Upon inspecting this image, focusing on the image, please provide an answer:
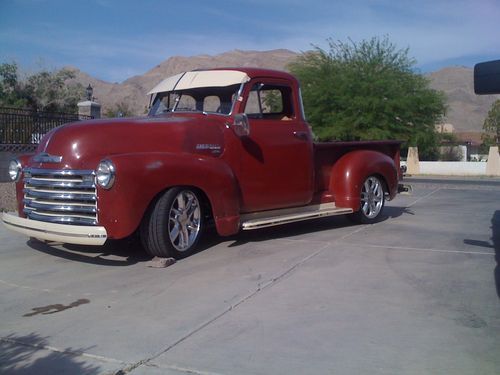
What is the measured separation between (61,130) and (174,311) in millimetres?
2693

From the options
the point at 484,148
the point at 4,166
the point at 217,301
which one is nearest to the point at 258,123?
the point at 217,301

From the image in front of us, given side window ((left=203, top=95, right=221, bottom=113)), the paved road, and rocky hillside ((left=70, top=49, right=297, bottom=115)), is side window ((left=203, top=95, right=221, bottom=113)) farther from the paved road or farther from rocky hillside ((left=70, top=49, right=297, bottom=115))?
rocky hillside ((left=70, top=49, right=297, bottom=115))

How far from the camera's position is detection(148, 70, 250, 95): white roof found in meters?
7.37

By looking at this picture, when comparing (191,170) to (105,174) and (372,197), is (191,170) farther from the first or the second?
(372,197)

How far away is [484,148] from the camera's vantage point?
57031mm

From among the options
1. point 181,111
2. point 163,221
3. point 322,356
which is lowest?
point 322,356

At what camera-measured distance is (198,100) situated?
762cm

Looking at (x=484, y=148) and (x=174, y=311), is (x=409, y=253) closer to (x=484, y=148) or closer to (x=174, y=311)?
(x=174, y=311)

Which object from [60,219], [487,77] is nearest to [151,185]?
[60,219]

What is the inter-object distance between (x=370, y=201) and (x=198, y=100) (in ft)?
10.5

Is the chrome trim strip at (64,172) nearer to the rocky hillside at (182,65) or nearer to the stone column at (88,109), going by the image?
the stone column at (88,109)

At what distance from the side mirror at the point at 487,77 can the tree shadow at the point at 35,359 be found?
3.00m

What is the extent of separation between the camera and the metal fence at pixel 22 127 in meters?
14.6

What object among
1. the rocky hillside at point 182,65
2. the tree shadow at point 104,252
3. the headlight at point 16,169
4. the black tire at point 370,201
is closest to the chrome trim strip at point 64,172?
the headlight at point 16,169
